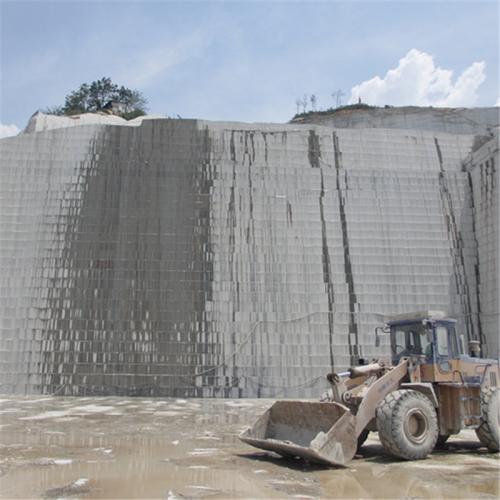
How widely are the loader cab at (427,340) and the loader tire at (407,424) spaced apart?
34.0 inches

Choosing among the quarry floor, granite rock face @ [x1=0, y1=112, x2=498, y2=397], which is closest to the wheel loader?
the quarry floor

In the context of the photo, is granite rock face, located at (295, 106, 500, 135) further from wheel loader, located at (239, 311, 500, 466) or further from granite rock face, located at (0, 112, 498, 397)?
wheel loader, located at (239, 311, 500, 466)

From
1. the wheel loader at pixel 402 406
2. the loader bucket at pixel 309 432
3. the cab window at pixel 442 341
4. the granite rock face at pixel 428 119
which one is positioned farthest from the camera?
the granite rock face at pixel 428 119

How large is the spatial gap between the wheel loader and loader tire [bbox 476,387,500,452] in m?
0.01

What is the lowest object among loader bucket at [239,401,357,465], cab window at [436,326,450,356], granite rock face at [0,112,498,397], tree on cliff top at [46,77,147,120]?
loader bucket at [239,401,357,465]

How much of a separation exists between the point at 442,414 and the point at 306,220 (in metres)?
12.0

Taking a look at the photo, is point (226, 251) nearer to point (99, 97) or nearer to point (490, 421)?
point (490, 421)

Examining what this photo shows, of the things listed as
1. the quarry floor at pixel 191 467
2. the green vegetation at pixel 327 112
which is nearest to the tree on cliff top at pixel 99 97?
the green vegetation at pixel 327 112

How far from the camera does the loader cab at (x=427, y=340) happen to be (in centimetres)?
802

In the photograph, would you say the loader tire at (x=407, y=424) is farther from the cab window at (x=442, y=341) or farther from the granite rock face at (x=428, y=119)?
the granite rock face at (x=428, y=119)

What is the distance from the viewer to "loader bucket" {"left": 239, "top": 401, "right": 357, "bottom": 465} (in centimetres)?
650

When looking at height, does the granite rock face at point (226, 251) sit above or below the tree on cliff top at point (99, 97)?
below

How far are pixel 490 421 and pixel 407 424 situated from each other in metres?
1.77

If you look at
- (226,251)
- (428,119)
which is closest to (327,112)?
(428,119)
